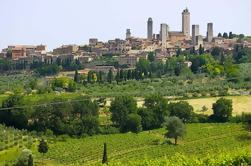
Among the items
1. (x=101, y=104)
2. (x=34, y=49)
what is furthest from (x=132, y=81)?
(x=34, y=49)

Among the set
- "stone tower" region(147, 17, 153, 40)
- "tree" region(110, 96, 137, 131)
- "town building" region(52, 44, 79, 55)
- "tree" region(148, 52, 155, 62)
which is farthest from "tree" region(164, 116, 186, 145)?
"stone tower" region(147, 17, 153, 40)

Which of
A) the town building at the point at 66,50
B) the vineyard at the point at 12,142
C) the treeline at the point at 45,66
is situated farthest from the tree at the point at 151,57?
the vineyard at the point at 12,142

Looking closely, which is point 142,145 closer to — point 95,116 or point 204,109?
point 95,116

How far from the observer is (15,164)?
20.3m

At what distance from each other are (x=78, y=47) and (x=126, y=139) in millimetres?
55791

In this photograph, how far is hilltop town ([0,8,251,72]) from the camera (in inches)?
2621

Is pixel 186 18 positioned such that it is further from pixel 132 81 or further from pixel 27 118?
pixel 27 118

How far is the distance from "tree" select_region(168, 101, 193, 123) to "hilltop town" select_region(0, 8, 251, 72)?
3131 cm

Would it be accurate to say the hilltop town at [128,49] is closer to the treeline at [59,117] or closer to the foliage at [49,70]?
the foliage at [49,70]

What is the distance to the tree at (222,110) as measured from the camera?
29797mm

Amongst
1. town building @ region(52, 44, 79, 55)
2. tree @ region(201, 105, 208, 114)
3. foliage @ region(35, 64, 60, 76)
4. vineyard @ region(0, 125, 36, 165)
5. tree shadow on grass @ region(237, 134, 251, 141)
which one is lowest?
vineyard @ region(0, 125, 36, 165)

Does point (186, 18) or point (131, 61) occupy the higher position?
point (186, 18)

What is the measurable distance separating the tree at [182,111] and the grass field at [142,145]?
1.63 m

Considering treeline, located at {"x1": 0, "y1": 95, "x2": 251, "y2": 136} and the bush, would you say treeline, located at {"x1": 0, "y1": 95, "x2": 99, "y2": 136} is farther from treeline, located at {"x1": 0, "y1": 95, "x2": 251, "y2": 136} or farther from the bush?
the bush
